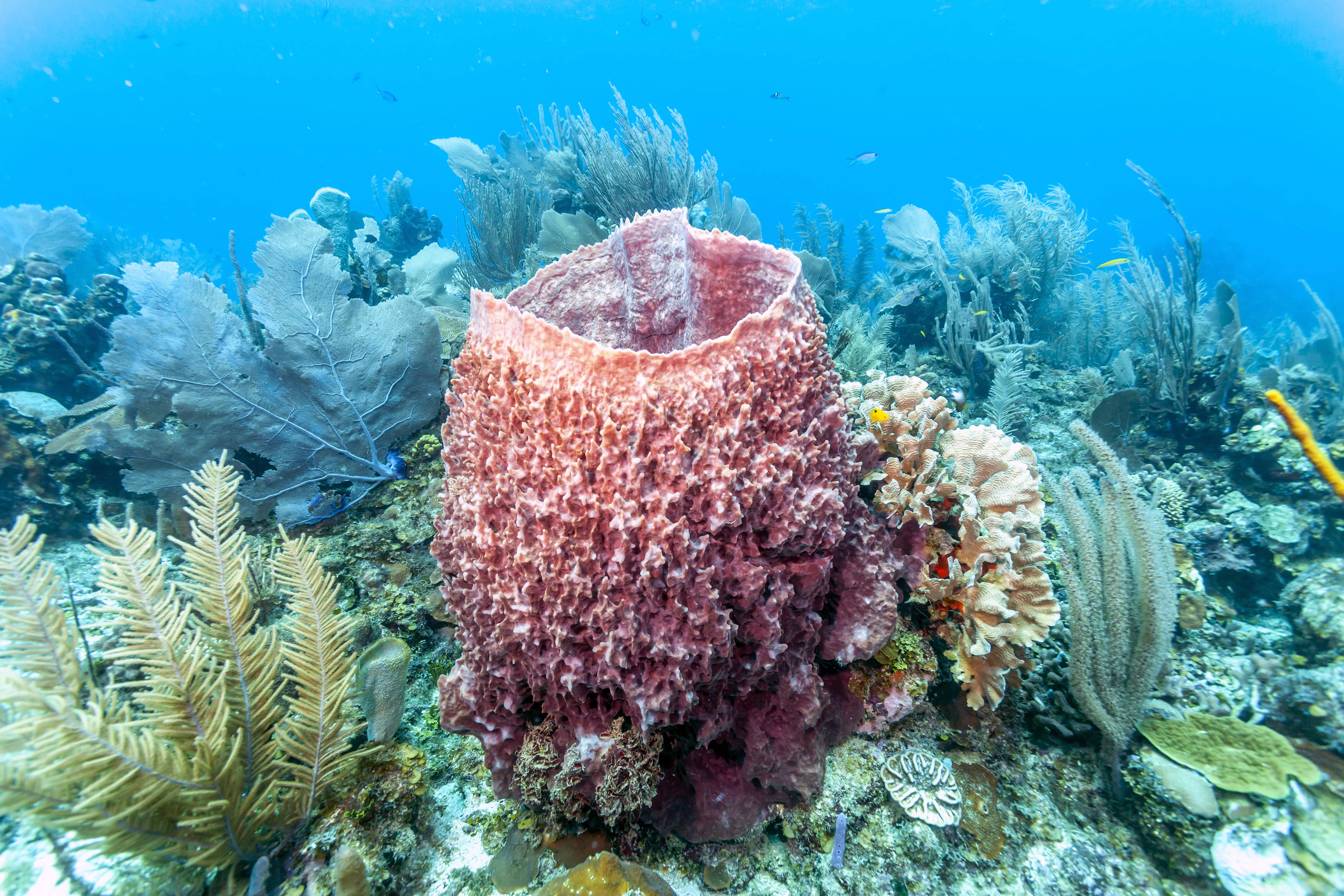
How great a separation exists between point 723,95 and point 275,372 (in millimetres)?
105117

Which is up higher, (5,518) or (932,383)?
(932,383)

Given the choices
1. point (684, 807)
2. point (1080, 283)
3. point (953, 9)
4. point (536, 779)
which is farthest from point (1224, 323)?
point (953, 9)

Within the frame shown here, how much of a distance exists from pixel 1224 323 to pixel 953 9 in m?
110

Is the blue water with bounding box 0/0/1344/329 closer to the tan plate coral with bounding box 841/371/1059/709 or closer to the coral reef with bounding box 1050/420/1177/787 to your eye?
the tan plate coral with bounding box 841/371/1059/709

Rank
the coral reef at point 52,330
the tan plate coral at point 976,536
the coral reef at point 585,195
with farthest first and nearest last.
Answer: the coral reef at point 585,195, the coral reef at point 52,330, the tan plate coral at point 976,536

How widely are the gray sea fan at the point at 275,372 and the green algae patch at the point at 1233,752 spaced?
4.50m

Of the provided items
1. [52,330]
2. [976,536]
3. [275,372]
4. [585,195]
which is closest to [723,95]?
[585,195]

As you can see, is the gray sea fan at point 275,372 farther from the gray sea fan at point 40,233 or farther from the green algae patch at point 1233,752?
the gray sea fan at point 40,233

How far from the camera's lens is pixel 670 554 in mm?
1696

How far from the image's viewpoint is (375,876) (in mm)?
1940

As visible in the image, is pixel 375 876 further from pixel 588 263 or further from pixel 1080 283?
pixel 1080 283

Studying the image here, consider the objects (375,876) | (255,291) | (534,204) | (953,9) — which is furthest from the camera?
(953,9)

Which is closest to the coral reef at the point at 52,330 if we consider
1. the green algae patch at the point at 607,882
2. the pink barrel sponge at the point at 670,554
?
the pink barrel sponge at the point at 670,554

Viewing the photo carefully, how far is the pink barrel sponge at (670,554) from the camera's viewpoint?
1.70m
